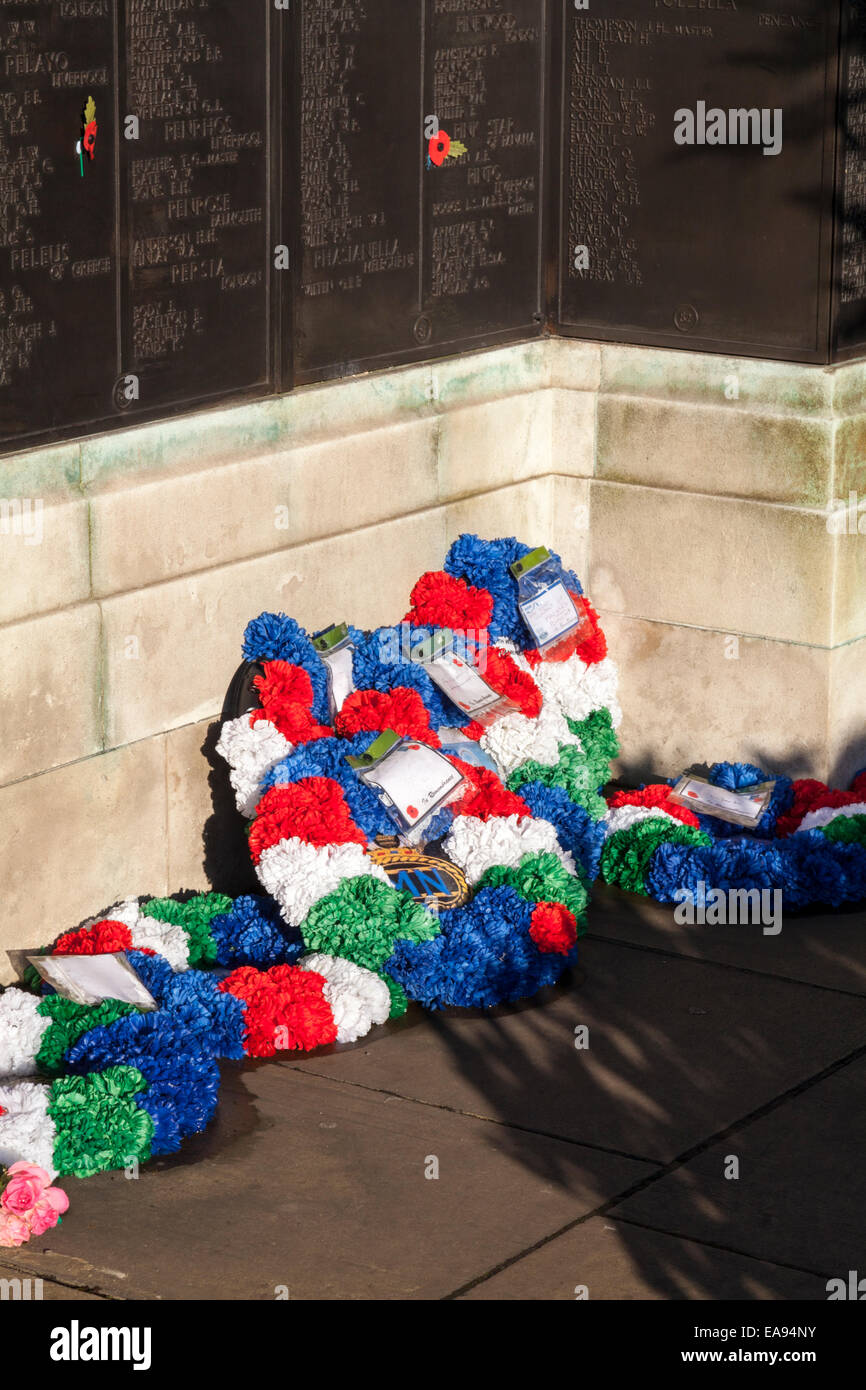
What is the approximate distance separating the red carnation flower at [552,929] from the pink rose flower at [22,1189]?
1.79 meters

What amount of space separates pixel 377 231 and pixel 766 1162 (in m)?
3.47

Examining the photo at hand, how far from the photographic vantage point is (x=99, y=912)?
6164 millimetres

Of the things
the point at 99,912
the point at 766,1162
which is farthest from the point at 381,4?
the point at 766,1162

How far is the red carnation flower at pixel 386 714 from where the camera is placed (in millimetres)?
6371

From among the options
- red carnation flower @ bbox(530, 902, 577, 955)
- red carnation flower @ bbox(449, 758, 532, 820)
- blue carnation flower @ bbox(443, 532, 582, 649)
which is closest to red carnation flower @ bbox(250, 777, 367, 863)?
red carnation flower @ bbox(449, 758, 532, 820)

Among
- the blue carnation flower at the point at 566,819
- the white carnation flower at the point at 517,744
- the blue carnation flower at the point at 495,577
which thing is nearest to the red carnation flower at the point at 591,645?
the blue carnation flower at the point at 495,577

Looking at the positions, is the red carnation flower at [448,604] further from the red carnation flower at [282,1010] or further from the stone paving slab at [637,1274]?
the stone paving slab at [637,1274]

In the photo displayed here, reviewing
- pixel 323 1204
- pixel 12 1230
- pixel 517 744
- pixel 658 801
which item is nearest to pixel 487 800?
pixel 517 744

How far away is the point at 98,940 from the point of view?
5758 mm

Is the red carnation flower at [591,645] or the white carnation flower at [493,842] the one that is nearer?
the white carnation flower at [493,842]

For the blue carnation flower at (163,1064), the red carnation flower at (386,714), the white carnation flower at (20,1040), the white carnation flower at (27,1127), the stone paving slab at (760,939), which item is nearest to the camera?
the white carnation flower at (27,1127)

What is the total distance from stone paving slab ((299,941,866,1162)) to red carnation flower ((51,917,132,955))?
0.66 metres

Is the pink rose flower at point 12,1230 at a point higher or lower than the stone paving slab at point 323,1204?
higher

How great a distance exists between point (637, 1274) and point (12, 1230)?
141 centimetres
